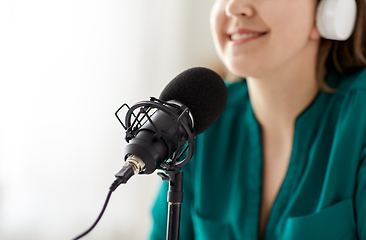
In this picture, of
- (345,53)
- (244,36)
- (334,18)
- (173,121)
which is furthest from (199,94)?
(345,53)

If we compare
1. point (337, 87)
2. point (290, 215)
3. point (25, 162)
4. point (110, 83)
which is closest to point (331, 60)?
point (337, 87)

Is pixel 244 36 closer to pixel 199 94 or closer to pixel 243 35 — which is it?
pixel 243 35

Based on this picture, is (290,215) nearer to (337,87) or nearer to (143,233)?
→ (337,87)

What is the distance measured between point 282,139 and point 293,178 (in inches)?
5.0

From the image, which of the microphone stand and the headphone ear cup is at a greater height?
the headphone ear cup

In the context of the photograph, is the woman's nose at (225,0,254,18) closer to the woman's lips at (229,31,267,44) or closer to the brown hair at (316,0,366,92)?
the woman's lips at (229,31,267,44)

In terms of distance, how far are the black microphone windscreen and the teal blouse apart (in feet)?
1.48

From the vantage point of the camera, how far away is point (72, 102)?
1.60m

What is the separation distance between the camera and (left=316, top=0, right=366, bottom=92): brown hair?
3.43 feet

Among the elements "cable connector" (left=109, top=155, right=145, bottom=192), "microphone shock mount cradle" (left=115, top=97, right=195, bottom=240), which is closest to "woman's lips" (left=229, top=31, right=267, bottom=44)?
"microphone shock mount cradle" (left=115, top=97, right=195, bottom=240)

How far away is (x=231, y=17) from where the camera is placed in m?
0.94

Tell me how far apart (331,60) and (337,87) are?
9 cm

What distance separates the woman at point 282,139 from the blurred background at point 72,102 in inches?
27.2

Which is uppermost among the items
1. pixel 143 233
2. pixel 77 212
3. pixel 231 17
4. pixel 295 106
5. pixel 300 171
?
pixel 231 17
